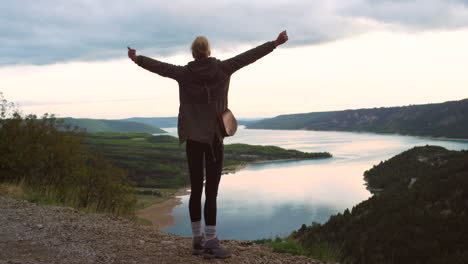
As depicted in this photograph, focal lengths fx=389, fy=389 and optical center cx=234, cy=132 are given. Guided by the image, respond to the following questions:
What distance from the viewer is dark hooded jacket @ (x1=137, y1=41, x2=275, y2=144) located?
172 inches

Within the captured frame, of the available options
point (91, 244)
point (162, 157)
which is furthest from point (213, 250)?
point (162, 157)

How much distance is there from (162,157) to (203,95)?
134m

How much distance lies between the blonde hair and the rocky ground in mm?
2438

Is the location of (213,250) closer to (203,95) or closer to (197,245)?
(197,245)

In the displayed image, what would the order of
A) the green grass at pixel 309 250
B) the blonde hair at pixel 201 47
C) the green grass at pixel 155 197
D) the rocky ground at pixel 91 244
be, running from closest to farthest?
the blonde hair at pixel 201 47 → the rocky ground at pixel 91 244 → the green grass at pixel 309 250 → the green grass at pixel 155 197

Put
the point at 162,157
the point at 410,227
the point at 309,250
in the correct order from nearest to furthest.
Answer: the point at 309,250 < the point at 410,227 < the point at 162,157

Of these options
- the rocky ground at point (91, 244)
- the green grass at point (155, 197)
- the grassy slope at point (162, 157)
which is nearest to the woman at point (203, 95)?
the rocky ground at point (91, 244)

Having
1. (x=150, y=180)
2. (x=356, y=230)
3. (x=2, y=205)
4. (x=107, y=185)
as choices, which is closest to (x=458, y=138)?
(x=150, y=180)

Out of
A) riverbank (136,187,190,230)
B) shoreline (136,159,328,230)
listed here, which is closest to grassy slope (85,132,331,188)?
shoreline (136,159,328,230)

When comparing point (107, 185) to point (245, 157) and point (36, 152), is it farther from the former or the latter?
point (245, 157)

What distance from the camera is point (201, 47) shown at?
172 inches

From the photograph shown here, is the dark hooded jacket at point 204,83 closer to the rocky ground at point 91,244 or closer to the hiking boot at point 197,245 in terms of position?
the hiking boot at point 197,245

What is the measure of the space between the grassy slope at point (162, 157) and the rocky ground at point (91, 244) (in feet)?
255

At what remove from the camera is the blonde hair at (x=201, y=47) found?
14.3ft
